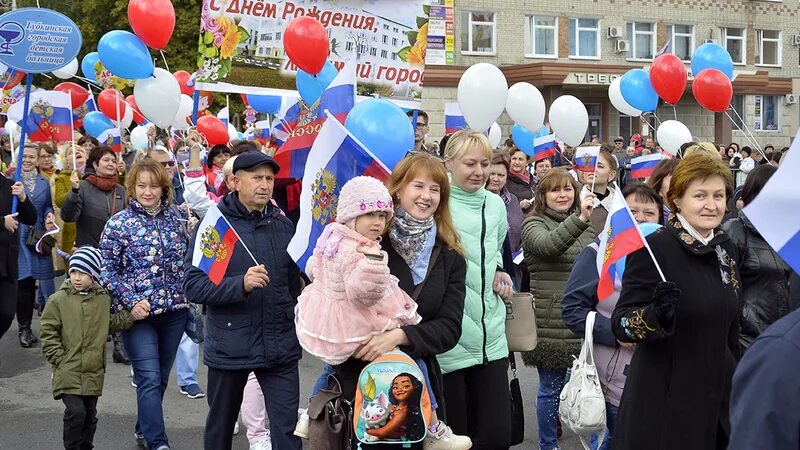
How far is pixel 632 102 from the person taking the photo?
14.5m

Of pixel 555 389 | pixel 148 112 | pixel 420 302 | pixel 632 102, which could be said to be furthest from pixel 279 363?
pixel 632 102

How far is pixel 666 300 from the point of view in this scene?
150 inches

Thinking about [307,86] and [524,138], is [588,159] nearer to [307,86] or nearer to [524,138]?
[307,86]

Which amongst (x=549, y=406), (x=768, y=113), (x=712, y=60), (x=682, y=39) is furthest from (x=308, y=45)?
(x=768, y=113)

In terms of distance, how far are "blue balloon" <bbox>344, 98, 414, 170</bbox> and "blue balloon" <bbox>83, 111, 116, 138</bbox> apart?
11249mm

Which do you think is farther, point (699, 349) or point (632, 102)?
point (632, 102)

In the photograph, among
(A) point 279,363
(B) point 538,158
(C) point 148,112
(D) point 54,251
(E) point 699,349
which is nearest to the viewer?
(E) point 699,349

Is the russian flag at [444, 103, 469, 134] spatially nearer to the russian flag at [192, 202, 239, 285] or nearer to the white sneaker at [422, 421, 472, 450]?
the russian flag at [192, 202, 239, 285]

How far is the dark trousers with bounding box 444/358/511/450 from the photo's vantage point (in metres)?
4.87

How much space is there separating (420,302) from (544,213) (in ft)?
7.45

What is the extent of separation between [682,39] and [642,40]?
73.5 inches

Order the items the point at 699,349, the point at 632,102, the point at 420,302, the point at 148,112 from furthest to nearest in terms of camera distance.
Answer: the point at 632,102 < the point at 148,112 < the point at 420,302 < the point at 699,349

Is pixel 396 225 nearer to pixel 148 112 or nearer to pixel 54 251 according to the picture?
pixel 54 251

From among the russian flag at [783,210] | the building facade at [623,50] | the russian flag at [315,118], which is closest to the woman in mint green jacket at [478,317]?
the russian flag at [315,118]
